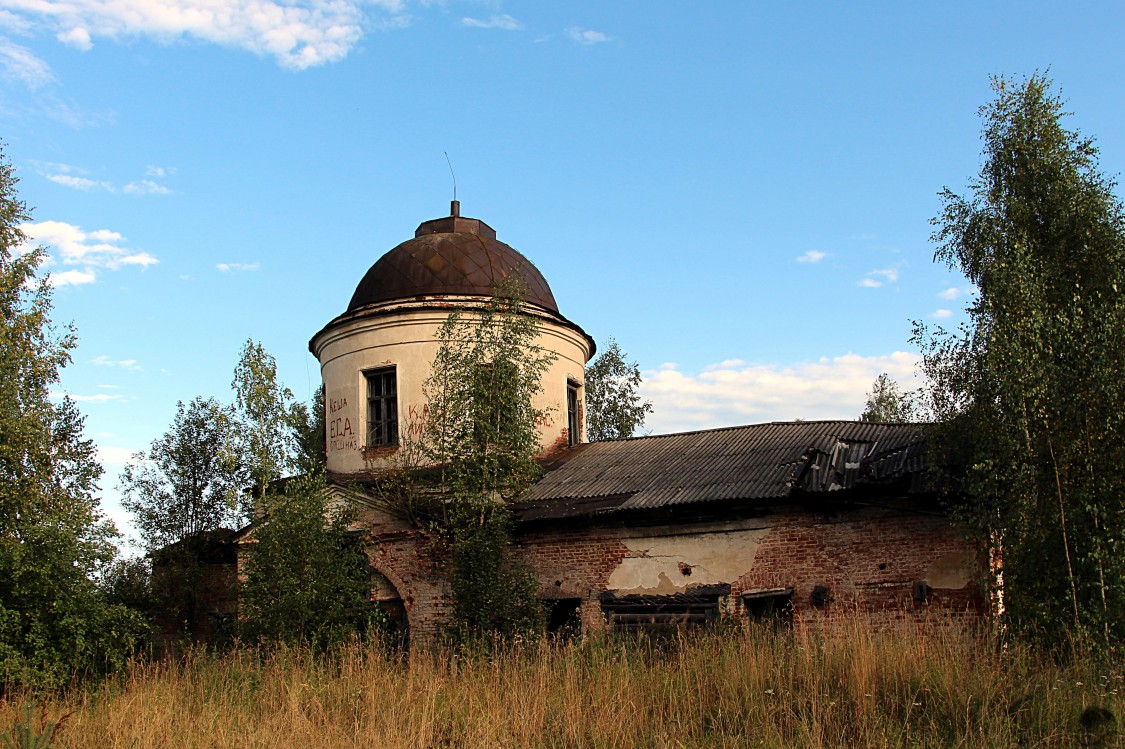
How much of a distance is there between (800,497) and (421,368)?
24.6 ft

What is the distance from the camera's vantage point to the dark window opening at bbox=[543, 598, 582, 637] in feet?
44.1

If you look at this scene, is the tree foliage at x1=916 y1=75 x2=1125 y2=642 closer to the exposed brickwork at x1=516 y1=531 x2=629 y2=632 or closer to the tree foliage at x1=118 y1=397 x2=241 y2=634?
the exposed brickwork at x1=516 y1=531 x2=629 y2=632

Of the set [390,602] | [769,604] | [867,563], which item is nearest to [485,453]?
[390,602]

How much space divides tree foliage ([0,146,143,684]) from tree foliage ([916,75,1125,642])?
1054 centimetres

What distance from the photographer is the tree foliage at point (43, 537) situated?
11680 millimetres

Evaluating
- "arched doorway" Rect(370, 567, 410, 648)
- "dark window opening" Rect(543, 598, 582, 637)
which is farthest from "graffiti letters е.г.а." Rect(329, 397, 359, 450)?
"dark window opening" Rect(543, 598, 582, 637)

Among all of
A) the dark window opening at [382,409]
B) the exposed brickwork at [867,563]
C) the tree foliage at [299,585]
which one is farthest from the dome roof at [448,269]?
the exposed brickwork at [867,563]

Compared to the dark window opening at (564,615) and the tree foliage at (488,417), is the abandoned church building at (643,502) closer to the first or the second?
the dark window opening at (564,615)

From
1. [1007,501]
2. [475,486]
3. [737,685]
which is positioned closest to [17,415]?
[475,486]

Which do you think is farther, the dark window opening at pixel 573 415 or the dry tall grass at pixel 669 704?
the dark window opening at pixel 573 415

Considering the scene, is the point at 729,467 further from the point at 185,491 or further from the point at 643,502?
the point at 185,491

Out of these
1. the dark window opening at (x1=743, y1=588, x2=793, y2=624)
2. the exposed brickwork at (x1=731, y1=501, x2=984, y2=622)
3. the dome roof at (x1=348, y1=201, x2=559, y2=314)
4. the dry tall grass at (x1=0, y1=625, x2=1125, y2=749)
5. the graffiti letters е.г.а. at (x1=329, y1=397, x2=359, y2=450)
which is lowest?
the dry tall grass at (x1=0, y1=625, x2=1125, y2=749)

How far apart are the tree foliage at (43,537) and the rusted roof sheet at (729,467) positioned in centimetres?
587

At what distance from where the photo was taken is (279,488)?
51.5 ft
